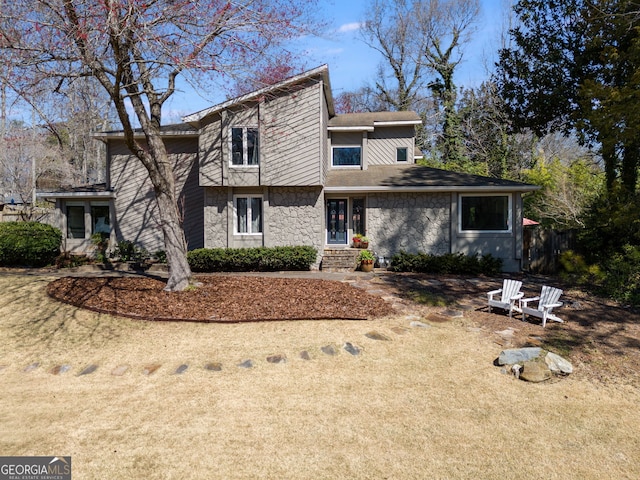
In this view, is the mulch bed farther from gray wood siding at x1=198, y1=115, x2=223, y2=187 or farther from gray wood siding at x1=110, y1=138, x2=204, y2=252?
gray wood siding at x1=110, y1=138, x2=204, y2=252

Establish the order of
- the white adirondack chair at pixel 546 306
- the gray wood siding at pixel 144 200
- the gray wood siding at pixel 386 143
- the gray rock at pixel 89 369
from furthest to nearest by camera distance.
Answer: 1. the gray wood siding at pixel 386 143
2. the gray wood siding at pixel 144 200
3. the white adirondack chair at pixel 546 306
4. the gray rock at pixel 89 369

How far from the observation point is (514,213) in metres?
14.6

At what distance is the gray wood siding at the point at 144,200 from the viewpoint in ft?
52.6

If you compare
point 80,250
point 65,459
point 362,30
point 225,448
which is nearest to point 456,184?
point 225,448

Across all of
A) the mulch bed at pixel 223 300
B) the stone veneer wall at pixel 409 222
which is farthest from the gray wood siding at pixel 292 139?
the mulch bed at pixel 223 300

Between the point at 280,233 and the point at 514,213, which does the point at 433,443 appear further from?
the point at 514,213

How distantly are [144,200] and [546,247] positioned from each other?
15.4 metres

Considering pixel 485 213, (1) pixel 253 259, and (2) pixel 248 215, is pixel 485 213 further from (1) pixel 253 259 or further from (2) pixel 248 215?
(2) pixel 248 215

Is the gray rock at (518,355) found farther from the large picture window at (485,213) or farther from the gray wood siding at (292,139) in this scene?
the gray wood siding at (292,139)

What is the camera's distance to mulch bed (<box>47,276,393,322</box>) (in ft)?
26.7

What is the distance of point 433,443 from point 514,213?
12.2m

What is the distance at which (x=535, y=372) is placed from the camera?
5754mm

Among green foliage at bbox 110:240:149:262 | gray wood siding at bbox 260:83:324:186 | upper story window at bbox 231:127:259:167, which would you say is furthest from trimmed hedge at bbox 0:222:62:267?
gray wood siding at bbox 260:83:324:186

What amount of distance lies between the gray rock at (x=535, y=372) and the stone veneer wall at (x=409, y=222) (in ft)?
30.0
